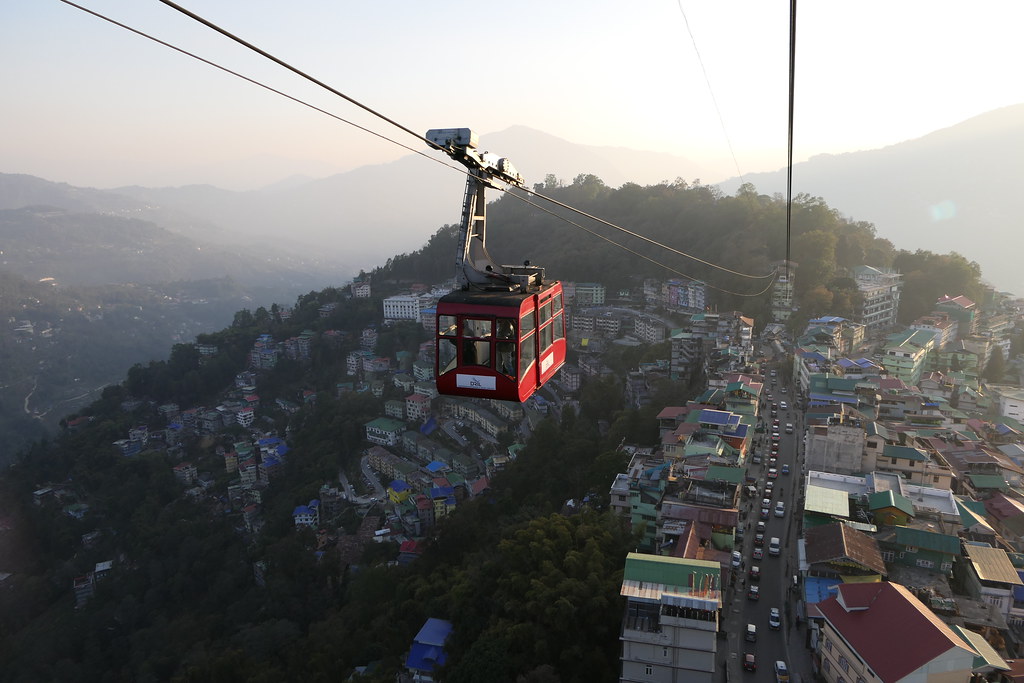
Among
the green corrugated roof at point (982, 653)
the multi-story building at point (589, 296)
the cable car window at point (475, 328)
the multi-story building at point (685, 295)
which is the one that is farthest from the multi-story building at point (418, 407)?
the cable car window at point (475, 328)

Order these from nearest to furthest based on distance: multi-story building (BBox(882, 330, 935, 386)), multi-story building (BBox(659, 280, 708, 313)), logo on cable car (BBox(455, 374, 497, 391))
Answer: logo on cable car (BBox(455, 374, 497, 391)) < multi-story building (BBox(882, 330, 935, 386)) < multi-story building (BBox(659, 280, 708, 313))

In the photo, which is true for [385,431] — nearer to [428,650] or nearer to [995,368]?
[428,650]

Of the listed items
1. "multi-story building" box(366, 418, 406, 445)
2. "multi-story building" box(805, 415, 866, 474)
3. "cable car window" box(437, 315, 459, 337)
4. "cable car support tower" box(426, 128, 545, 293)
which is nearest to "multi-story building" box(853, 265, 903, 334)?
"multi-story building" box(805, 415, 866, 474)

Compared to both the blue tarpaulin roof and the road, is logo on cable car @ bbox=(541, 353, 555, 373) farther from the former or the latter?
the blue tarpaulin roof

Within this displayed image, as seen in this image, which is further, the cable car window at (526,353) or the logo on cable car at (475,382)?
the logo on cable car at (475,382)

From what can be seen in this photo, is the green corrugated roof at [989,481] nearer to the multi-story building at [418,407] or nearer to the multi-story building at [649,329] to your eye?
the multi-story building at [649,329]

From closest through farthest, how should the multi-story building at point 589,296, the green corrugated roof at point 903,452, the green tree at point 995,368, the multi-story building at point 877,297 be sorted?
1. the green corrugated roof at point 903,452
2. the green tree at point 995,368
3. the multi-story building at point 877,297
4. the multi-story building at point 589,296

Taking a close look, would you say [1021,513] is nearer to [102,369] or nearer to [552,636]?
[552,636]
